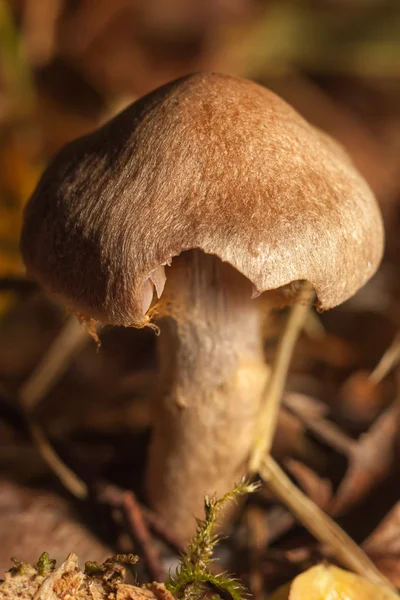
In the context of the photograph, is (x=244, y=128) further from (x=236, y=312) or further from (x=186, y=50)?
(x=186, y=50)

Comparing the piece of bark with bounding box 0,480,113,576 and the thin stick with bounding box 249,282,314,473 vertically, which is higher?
the thin stick with bounding box 249,282,314,473

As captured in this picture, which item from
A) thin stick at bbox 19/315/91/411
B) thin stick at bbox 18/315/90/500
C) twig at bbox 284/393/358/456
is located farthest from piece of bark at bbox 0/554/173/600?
thin stick at bbox 19/315/91/411

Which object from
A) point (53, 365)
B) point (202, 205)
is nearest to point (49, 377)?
point (53, 365)

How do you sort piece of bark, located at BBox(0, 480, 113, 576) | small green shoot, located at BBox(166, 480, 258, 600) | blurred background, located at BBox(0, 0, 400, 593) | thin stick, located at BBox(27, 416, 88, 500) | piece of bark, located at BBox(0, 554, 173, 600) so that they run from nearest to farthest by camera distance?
1. piece of bark, located at BBox(0, 554, 173, 600)
2. small green shoot, located at BBox(166, 480, 258, 600)
3. piece of bark, located at BBox(0, 480, 113, 576)
4. thin stick, located at BBox(27, 416, 88, 500)
5. blurred background, located at BBox(0, 0, 400, 593)

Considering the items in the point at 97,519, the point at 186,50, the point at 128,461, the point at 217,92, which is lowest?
the point at 97,519

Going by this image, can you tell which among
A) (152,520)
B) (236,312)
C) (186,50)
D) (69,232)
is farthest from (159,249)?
(186,50)

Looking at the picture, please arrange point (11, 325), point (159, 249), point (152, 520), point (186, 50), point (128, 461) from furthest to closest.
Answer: point (186, 50) < point (11, 325) < point (128, 461) < point (152, 520) < point (159, 249)

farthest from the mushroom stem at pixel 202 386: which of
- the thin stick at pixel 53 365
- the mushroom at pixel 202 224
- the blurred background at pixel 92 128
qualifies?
the thin stick at pixel 53 365

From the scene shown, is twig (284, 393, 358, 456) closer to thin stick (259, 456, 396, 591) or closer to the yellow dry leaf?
thin stick (259, 456, 396, 591)
